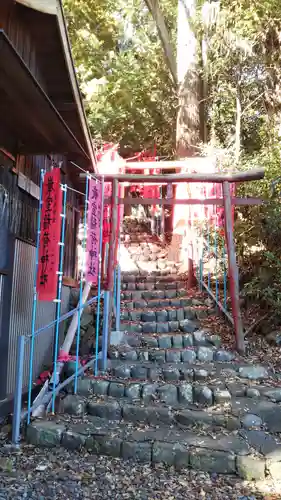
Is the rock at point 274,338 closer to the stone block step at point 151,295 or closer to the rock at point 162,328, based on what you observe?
the rock at point 162,328

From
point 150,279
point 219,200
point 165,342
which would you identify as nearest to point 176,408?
point 165,342

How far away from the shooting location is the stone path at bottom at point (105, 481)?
13.5ft

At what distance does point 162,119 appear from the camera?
59.5 ft

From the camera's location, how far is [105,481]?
14.4 feet

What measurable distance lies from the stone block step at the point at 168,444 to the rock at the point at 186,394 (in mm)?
620

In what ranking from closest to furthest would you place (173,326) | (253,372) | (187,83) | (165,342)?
(253,372) < (165,342) < (173,326) < (187,83)

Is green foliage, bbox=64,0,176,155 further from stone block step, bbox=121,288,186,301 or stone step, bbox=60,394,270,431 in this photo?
stone step, bbox=60,394,270,431

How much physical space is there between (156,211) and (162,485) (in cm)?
1634

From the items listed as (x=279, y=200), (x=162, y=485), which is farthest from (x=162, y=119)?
(x=162, y=485)

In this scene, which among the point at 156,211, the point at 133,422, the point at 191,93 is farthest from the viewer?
the point at 156,211

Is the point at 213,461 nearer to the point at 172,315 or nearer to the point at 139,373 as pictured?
the point at 139,373

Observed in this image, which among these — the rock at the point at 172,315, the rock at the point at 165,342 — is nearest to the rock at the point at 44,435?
the rock at the point at 165,342

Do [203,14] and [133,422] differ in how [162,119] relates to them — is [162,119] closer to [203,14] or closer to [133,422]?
[203,14]

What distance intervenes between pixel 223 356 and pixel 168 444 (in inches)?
110
